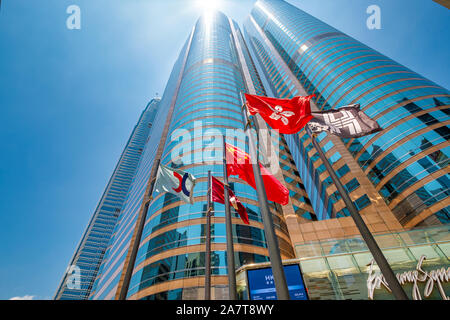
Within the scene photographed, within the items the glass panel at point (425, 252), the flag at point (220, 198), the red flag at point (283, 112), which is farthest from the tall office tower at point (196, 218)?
the glass panel at point (425, 252)

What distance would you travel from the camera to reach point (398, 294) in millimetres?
5820

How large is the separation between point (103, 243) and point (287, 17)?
178 metres

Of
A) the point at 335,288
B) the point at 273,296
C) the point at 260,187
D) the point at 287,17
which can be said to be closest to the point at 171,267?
the point at 273,296

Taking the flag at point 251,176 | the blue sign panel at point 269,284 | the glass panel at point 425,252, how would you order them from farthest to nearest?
the blue sign panel at point 269,284
the glass panel at point 425,252
the flag at point 251,176

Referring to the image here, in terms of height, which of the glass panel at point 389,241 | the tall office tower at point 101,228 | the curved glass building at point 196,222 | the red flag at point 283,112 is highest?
the tall office tower at point 101,228

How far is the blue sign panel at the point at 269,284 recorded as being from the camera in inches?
499

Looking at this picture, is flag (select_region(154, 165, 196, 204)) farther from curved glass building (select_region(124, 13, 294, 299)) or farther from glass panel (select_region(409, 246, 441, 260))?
curved glass building (select_region(124, 13, 294, 299))

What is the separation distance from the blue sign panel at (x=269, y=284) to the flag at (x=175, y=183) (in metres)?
6.41

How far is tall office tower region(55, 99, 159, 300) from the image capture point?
14512 cm

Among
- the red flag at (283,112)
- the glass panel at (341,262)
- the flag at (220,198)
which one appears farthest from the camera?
the glass panel at (341,262)

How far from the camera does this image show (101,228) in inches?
6299

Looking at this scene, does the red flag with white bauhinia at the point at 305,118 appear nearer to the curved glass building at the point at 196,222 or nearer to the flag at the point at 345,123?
the flag at the point at 345,123

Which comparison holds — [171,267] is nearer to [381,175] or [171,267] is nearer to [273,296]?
[273,296]

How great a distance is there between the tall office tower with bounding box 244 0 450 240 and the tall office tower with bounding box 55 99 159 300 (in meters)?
141
